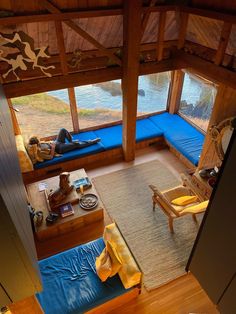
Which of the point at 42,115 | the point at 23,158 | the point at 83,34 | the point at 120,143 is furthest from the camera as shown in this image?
the point at 120,143

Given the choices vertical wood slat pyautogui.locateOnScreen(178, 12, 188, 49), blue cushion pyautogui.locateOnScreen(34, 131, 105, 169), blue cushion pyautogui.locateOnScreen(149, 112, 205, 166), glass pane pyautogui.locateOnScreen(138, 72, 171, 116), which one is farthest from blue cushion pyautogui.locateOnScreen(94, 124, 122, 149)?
vertical wood slat pyautogui.locateOnScreen(178, 12, 188, 49)

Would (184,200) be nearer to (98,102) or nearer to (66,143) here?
(66,143)

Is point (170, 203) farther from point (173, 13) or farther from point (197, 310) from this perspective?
point (173, 13)

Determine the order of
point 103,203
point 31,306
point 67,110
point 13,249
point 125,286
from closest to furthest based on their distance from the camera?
point 13,249 < point 31,306 < point 125,286 < point 103,203 < point 67,110

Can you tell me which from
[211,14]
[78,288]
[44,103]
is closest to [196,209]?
[78,288]

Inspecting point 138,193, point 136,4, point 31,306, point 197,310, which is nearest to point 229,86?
point 136,4

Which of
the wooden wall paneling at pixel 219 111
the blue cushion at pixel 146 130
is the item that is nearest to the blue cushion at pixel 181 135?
the blue cushion at pixel 146 130

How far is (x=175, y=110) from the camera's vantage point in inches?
258

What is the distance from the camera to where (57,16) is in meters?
3.62

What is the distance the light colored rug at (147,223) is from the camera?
12.1 ft

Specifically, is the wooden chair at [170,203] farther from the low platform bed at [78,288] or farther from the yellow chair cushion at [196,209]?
the low platform bed at [78,288]

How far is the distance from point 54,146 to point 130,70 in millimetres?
2170

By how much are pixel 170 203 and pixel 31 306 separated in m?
2.70

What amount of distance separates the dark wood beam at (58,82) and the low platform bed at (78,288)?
263 cm
